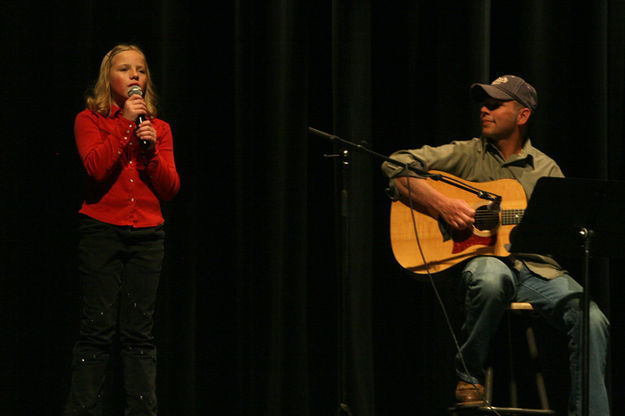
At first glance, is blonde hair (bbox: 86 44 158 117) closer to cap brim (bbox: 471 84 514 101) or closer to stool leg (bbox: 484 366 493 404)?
cap brim (bbox: 471 84 514 101)

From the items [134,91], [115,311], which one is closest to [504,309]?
[115,311]

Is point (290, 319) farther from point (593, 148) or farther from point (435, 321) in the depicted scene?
point (593, 148)

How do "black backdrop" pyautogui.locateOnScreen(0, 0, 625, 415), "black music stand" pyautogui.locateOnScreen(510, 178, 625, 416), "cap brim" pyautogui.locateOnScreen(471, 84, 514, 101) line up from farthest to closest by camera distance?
"black backdrop" pyautogui.locateOnScreen(0, 0, 625, 415)
"cap brim" pyautogui.locateOnScreen(471, 84, 514, 101)
"black music stand" pyautogui.locateOnScreen(510, 178, 625, 416)

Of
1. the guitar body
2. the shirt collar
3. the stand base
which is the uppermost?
the shirt collar

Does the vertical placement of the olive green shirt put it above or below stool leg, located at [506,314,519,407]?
above

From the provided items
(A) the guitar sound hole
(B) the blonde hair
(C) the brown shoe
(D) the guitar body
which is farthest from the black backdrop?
(B) the blonde hair

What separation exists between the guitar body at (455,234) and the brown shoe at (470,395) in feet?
1.49

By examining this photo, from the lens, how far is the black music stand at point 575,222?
2398 mm

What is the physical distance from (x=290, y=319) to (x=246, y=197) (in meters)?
0.58

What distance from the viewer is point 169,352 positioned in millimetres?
3240

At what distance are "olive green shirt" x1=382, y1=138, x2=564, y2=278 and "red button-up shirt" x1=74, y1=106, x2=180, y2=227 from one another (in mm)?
925

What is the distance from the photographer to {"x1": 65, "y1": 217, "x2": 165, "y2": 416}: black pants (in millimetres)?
2461

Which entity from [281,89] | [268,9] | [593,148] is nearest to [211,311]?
[281,89]

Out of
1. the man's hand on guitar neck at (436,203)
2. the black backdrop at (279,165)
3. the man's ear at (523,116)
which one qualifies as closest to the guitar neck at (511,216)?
the man's hand on guitar neck at (436,203)
